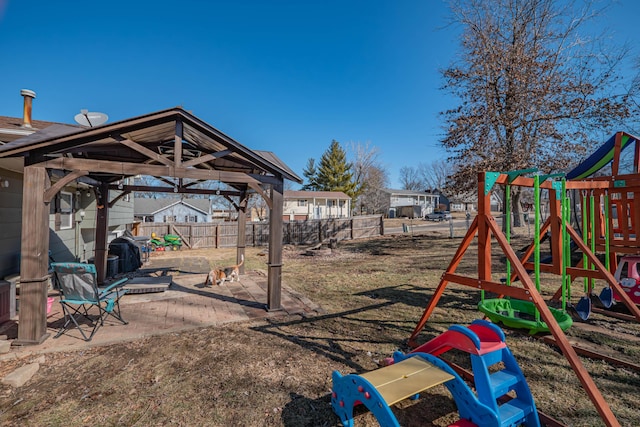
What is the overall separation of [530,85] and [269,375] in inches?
583

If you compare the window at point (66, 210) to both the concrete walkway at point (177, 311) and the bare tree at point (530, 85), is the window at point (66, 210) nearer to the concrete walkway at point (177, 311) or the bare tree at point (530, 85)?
the concrete walkway at point (177, 311)

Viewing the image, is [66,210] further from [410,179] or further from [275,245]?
[410,179]

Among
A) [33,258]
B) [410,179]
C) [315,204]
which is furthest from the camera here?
[410,179]

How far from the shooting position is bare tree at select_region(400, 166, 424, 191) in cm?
6662

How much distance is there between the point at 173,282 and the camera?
7.62 metres

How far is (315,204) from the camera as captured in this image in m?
37.3

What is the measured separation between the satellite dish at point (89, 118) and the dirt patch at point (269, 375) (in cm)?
585

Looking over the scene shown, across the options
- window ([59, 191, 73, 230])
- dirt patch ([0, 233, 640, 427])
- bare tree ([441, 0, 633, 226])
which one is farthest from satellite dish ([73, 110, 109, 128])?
bare tree ([441, 0, 633, 226])

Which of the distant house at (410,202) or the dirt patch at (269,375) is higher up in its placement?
the distant house at (410,202)

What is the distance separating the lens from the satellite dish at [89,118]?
23.2 ft

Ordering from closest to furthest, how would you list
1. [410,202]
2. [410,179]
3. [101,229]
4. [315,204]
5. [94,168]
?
1. [94,168]
2. [101,229]
3. [315,204]
4. [410,202]
5. [410,179]

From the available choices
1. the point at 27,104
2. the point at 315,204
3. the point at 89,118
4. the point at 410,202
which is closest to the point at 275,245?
the point at 89,118

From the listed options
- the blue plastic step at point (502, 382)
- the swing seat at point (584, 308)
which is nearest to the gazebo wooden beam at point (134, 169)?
the blue plastic step at point (502, 382)

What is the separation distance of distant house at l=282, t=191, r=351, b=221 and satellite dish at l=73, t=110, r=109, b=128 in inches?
1093
